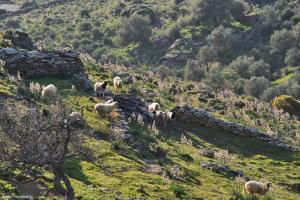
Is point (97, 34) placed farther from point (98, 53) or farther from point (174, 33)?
point (174, 33)

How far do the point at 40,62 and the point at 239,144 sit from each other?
501 inches

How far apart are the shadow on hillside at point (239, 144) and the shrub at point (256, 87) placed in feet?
127

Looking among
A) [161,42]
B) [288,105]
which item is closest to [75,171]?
[288,105]

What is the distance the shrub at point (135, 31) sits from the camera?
9706cm

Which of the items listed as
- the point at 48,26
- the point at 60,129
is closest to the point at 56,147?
the point at 60,129

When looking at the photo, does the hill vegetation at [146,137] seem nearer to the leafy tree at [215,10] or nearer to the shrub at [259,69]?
the shrub at [259,69]

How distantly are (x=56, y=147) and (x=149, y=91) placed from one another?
2141cm

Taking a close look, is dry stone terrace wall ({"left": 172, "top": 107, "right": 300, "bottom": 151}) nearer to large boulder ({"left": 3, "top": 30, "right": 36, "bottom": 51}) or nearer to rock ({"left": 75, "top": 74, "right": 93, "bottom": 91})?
rock ({"left": 75, "top": 74, "right": 93, "bottom": 91})

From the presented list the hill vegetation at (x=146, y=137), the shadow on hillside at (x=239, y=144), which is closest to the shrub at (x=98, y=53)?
the hill vegetation at (x=146, y=137)

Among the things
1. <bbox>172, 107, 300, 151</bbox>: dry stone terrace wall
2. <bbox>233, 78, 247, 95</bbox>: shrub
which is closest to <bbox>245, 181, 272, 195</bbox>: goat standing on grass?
<bbox>172, 107, 300, 151</bbox>: dry stone terrace wall

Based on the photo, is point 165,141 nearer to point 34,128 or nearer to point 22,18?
point 34,128

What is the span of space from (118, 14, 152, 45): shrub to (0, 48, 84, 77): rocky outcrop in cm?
6417

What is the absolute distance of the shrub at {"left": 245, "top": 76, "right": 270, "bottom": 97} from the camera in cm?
6894

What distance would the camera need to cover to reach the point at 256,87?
69.6m
